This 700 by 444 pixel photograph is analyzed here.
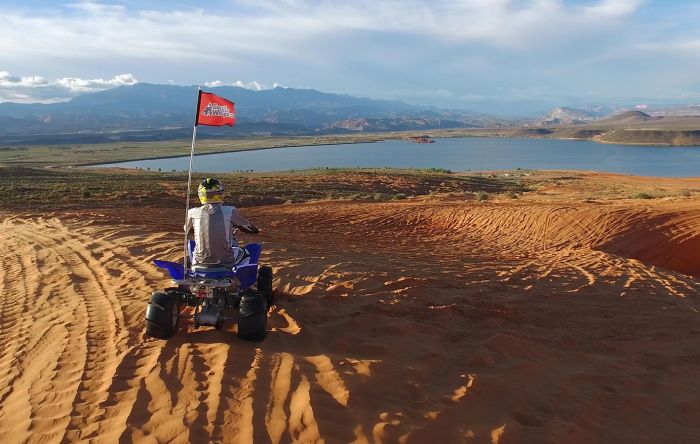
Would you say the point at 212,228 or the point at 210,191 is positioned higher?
the point at 210,191

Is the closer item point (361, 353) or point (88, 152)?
point (361, 353)

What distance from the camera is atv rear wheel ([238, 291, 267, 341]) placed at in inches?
206

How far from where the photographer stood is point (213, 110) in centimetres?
645

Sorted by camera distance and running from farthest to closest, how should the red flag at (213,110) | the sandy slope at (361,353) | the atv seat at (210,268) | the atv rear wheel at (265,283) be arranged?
the atv rear wheel at (265,283), the red flag at (213,110), the atv seat at (210,268), the sandy slope at (361,353)

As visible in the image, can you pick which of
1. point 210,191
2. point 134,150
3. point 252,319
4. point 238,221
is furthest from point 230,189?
point 134,150

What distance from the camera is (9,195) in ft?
69.8

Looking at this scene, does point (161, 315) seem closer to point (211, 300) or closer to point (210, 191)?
point (211, 300)

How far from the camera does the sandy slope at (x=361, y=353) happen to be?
3.98 metres

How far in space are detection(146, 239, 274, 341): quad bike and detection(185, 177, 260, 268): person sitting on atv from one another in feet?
0.40

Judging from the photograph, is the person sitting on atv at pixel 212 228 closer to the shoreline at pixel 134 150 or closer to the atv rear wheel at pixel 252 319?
the atv rear wheel at pixel 252 319

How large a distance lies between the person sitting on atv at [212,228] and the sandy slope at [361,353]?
2.72ft

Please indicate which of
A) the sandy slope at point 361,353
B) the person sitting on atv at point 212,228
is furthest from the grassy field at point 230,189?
the person sitting on atv at point 212,228

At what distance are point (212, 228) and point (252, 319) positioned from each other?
112 centimetres

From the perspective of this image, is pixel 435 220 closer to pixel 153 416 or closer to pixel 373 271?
pixel 373 271
